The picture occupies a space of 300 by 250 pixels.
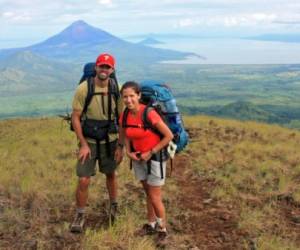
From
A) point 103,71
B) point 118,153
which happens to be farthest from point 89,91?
point 118,153

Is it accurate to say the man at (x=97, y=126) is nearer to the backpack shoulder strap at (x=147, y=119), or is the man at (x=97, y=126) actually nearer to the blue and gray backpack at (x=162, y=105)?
the blue and gray backpack at (x=162, y=105)

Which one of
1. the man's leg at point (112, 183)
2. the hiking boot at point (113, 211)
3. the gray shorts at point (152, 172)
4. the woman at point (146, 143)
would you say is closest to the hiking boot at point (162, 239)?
the woman at point (146, 143)

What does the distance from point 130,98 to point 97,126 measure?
2.52ft

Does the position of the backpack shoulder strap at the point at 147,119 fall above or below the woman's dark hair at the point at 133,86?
below

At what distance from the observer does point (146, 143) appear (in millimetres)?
5488

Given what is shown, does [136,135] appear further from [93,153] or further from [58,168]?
[58,168]

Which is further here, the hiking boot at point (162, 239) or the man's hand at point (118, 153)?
the man's hand at point (118, 153)

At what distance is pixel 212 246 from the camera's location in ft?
20.1

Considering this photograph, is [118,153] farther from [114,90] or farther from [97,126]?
[114,90]

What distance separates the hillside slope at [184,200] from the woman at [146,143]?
0.55 meters

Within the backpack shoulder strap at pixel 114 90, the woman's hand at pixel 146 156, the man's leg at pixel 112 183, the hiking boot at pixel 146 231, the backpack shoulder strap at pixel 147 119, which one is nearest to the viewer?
the backpack shoulder strap at pixel 147 119

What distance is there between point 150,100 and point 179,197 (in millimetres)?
3190

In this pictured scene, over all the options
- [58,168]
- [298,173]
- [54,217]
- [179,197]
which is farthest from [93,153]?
[298,173]

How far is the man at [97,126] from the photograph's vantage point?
5.71 metres
